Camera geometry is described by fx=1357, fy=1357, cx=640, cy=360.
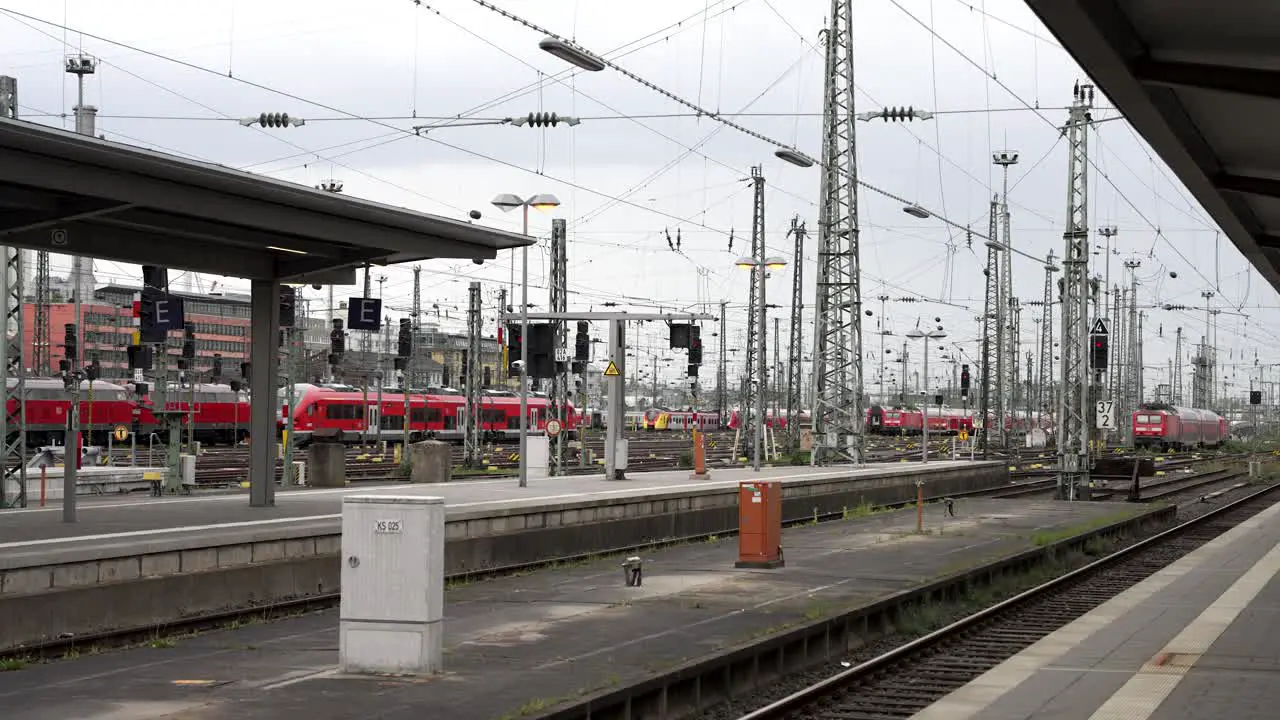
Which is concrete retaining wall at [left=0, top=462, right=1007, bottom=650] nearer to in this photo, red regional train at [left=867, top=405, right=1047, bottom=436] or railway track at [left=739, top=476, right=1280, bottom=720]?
railway track at [left=739, top=476, right=1280, bottom=720]

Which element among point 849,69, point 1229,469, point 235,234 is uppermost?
point 849,69

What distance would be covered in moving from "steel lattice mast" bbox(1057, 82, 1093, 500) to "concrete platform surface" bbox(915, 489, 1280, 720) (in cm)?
1607

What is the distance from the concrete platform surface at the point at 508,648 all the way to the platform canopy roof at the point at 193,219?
18.0 feet

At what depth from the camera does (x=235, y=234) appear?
1967cm

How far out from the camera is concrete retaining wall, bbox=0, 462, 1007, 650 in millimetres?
12906

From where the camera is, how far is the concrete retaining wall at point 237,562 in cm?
1291

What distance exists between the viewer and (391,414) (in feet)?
231

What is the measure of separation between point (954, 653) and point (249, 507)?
11473mm

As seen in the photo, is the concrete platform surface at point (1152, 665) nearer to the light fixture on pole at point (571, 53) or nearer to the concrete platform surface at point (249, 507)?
the concrete platform surface at point (249, 507)

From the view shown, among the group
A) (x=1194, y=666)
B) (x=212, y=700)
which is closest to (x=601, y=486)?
(x=1194, y=666)

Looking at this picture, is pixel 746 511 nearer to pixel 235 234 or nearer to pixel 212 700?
pixel 235 234

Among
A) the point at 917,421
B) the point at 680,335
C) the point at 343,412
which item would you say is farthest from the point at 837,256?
the point at 917,421

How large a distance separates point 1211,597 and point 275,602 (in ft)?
40.7

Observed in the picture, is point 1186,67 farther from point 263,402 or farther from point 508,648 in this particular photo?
point 263,402
